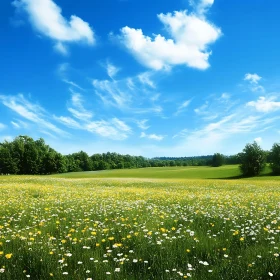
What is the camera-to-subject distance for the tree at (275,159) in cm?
8711

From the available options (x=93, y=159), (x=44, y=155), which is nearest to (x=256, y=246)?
(x=44, y=155)

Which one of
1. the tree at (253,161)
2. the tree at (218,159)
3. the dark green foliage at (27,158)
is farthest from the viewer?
the tree at (218,159)

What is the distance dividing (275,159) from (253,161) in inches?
309

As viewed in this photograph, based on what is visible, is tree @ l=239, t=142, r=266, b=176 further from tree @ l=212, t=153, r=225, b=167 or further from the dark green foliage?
the dark green foliage

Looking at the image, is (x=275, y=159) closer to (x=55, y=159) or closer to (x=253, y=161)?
(x=253, y=161)

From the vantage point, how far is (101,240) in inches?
248

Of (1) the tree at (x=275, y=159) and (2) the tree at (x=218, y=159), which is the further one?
(2) the tree at (x=218, y=159)

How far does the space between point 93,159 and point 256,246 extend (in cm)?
17065

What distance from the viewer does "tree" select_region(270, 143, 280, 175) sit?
87106 millimetres

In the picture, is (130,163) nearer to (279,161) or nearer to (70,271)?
(279,161)

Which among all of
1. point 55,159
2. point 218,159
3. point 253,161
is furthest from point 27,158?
point 218,159

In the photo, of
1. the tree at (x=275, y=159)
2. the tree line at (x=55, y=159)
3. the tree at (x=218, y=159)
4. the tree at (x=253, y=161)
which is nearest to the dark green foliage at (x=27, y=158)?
the tree line at (x=55, y=159)

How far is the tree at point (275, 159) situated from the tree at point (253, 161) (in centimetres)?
384

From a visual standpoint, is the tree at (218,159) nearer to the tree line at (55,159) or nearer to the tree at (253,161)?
the tree line at (55,159)
